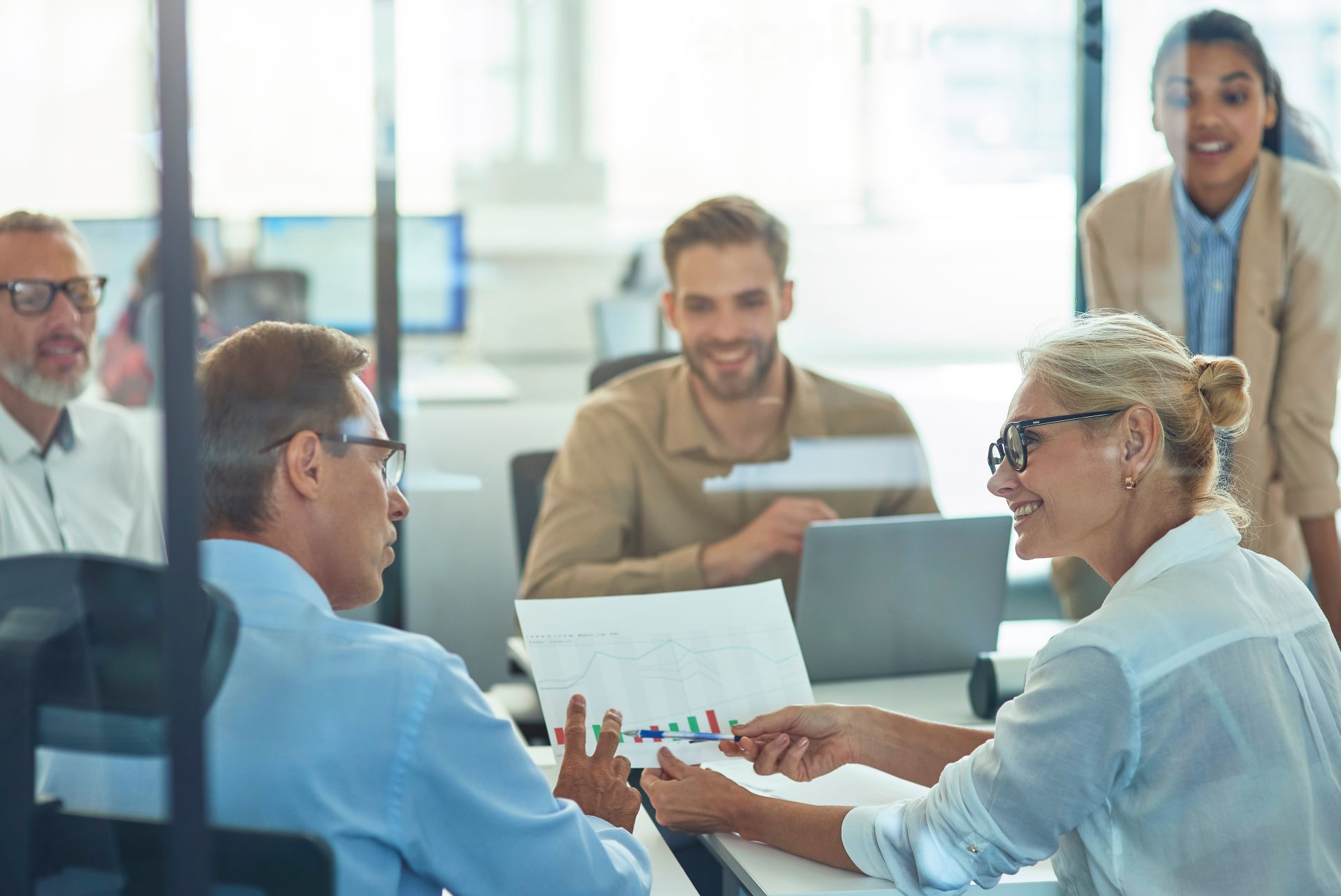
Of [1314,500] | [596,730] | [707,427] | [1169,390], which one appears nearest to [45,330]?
[596,730]

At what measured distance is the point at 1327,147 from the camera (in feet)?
9.82

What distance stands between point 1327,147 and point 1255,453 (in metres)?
0.85

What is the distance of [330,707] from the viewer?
1.17 m

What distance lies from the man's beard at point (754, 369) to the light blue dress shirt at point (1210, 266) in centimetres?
87

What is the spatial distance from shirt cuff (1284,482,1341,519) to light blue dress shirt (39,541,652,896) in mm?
1929

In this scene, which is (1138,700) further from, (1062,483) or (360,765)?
(360,765)

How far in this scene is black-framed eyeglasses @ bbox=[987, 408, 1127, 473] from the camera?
4.58ft

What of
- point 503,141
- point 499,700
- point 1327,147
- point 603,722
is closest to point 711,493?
point 499,700

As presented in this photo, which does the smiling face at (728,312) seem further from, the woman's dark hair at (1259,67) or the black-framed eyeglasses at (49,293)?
the black-framed eyeglasses at (49,293)

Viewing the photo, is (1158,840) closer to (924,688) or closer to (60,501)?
(924,688)

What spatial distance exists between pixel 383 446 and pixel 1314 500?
202 cm

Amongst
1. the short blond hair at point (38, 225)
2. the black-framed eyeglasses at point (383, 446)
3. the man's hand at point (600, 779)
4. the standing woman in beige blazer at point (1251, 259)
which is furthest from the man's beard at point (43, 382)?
the standing woman in beige blazer at point (1251, 259)

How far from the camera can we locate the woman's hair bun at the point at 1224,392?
1.38m

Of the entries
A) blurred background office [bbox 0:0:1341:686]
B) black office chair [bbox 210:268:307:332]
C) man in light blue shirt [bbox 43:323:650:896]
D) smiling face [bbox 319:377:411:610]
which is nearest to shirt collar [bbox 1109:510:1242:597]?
man in light blue shirt [bbox 43:323:650:896]
